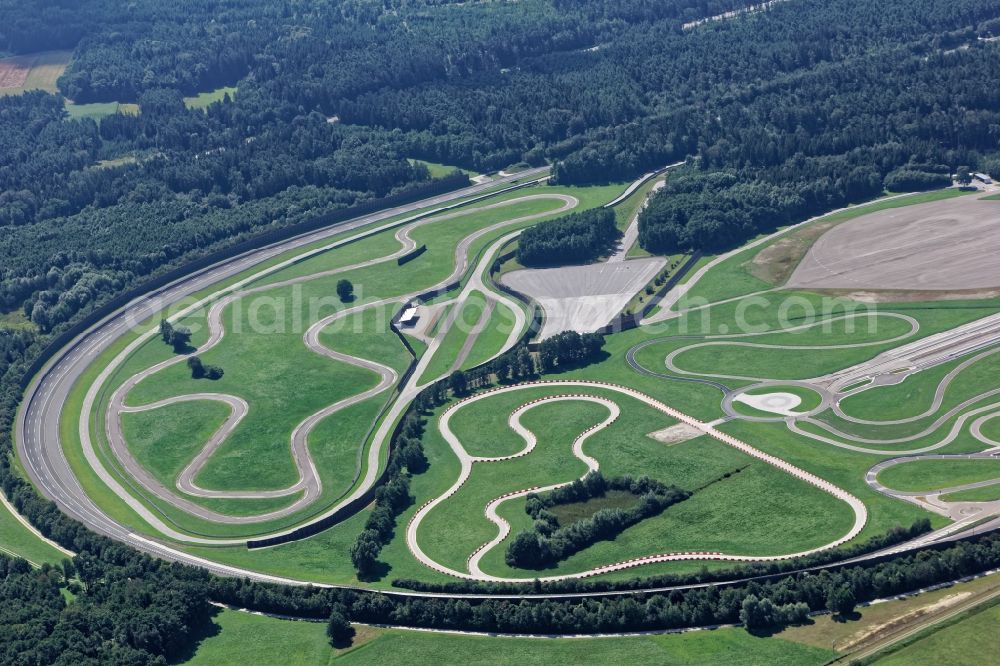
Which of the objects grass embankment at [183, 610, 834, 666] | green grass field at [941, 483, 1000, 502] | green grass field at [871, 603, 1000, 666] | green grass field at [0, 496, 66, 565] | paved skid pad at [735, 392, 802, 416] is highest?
paved skid pad at [735, 392, 802, 416]

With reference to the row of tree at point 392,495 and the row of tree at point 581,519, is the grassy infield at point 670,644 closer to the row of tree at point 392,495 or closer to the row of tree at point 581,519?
the row of tree at point 392,495

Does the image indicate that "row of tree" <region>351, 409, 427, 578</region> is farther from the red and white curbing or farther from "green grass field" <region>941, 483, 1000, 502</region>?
"green grass field" <region>941, 483, 1000, 502</region>

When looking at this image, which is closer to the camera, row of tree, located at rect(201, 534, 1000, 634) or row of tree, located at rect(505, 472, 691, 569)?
row of tree, located at rect(201, 534, 1000, 634)

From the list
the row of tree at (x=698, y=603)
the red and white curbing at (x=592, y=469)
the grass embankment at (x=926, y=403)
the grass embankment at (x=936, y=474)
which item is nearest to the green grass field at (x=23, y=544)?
the row of tree at (x=698, y=603)

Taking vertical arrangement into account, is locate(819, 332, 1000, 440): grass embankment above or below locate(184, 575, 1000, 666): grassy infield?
above

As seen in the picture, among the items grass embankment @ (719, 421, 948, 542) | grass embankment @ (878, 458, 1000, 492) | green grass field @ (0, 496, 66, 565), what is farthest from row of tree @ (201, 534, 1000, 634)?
green grass field @ (0, 496, 66, 565)
